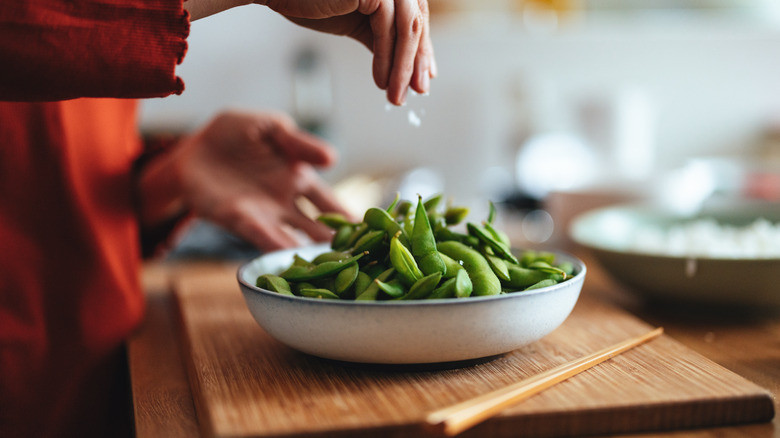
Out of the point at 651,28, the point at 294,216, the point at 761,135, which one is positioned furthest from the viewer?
the point at 761,135

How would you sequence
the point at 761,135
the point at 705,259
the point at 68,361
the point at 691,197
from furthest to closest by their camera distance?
the point at 761,135 < the point at 691,197 < the point at 68,361 < the point at 705,259

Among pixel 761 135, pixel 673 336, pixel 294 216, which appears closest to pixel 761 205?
pixel 673 336

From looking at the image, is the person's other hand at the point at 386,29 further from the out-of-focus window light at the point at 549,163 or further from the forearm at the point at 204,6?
the out-of-focus window light at the point at 549,163

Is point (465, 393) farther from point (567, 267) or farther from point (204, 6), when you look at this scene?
point (204, 6)

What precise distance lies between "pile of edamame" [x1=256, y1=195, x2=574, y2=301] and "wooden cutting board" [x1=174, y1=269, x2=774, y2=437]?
0.26 feet

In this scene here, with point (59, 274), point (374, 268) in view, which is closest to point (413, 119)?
point (374, 268)

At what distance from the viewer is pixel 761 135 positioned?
11.4ft

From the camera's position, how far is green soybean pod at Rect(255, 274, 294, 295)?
69cm

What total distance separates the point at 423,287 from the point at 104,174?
690 mm

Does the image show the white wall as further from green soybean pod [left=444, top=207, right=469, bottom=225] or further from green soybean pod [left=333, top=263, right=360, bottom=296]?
green soybean pod [left=333, top=263, right=360, bottom=296]

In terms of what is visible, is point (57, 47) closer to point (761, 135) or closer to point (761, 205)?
point (761, 205)

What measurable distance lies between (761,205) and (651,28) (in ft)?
7.45

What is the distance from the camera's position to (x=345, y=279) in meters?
0.69

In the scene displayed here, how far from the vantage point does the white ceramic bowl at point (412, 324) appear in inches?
24.0
